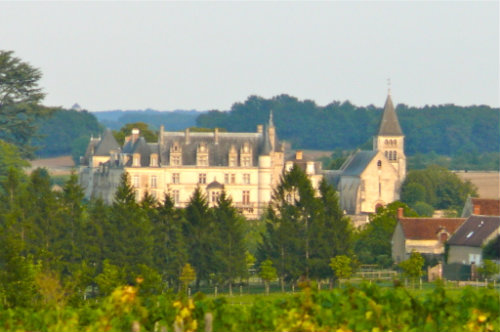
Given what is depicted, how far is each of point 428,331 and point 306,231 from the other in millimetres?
39489

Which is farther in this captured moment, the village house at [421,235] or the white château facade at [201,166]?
the white château facade at [201,166]

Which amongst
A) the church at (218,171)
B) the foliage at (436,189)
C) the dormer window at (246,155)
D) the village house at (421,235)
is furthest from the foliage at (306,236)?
the foliage at (436,189)

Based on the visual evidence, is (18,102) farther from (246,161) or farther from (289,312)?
(289,312)

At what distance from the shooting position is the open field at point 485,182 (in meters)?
129

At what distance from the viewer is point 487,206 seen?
256 feet

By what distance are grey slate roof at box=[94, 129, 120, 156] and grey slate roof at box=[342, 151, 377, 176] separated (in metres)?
16.3

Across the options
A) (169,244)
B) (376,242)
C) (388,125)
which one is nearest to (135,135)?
(388,125)

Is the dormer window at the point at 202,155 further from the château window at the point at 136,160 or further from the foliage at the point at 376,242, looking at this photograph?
the foliage at the point at 376,242

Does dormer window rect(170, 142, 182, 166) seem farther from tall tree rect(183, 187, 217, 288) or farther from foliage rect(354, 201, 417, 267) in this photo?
tall tree rect(183, 187, 217, 288)

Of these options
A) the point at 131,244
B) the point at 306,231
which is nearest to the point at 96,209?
the point at 131,244

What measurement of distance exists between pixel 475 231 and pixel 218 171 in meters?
52.9

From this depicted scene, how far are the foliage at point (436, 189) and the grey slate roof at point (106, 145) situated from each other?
20.8 m

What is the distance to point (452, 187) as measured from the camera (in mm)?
125188

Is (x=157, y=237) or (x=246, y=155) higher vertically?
(x=246, y=155)
